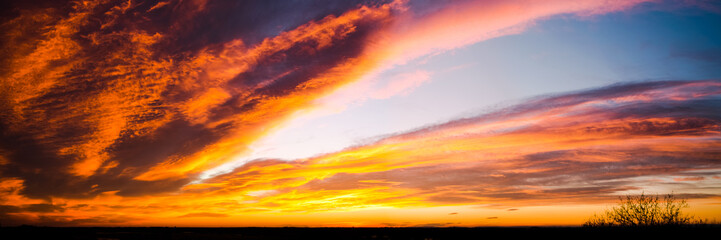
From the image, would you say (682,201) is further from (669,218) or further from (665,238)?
(665,238)

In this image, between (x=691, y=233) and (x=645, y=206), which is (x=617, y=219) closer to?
(x=645, y=206)

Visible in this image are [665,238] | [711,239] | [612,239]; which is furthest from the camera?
[612,239]

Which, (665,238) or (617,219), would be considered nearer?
(665,238)

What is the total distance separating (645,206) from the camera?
207ft

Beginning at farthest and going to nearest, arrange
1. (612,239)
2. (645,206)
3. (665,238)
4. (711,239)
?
(645,206), (612,239), (665,238), (711,239)

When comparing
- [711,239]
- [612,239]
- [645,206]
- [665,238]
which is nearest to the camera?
[711,239]

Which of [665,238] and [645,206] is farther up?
[645,206]

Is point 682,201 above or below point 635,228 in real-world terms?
above

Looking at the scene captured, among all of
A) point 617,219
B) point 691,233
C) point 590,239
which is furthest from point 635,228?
point 590,239

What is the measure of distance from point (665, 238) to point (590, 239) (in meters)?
9.22

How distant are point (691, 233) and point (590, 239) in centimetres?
1773

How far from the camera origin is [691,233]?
6153 centimetres

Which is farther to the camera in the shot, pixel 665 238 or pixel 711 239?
pixel 665 238

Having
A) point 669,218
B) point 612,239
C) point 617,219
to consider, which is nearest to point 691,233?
point 669,218
